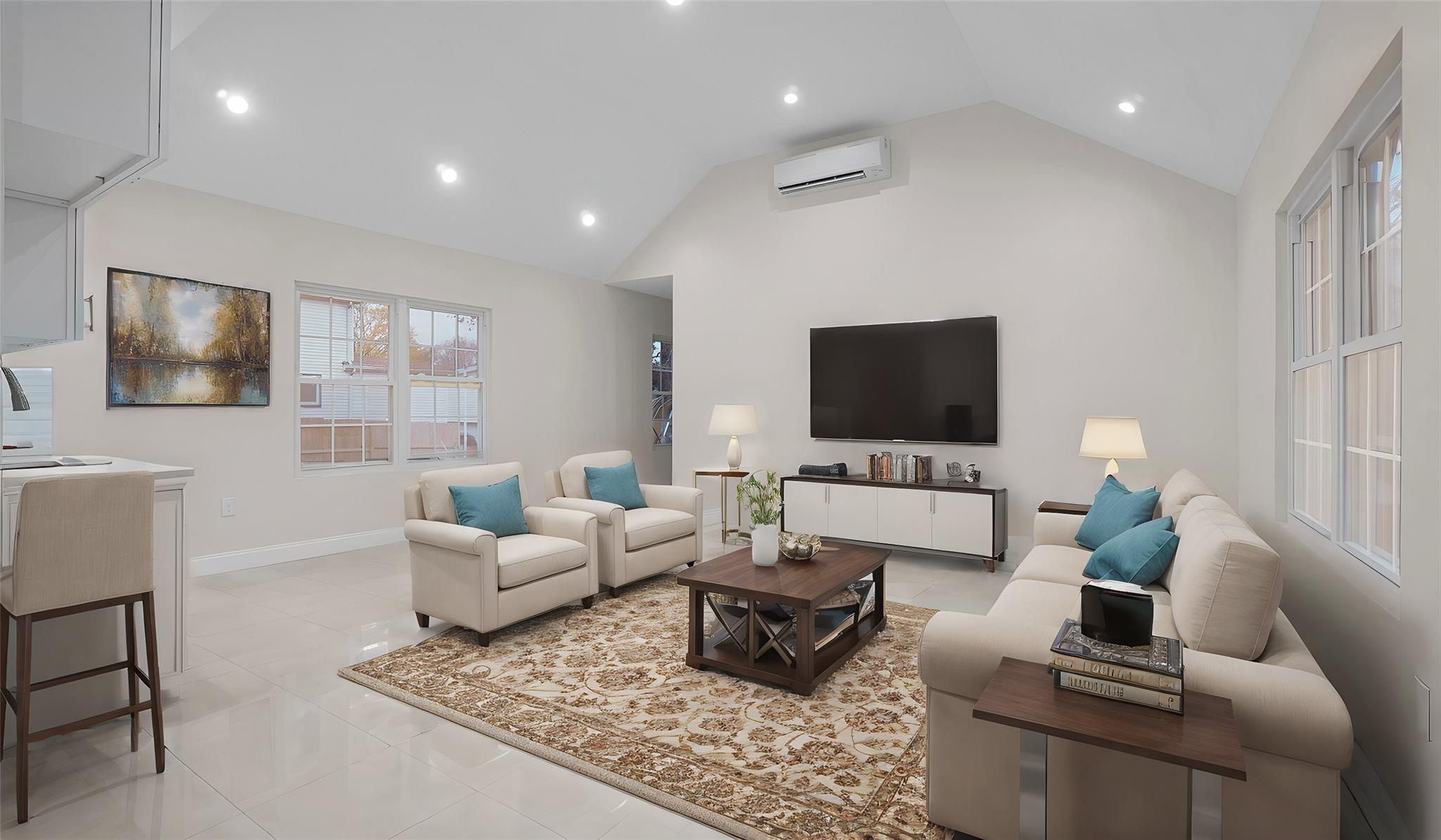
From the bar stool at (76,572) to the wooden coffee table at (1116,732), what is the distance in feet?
8.52

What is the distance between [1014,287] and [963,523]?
1775mm

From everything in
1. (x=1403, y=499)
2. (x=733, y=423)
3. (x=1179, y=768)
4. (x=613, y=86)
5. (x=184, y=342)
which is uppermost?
(x=613, y=86)

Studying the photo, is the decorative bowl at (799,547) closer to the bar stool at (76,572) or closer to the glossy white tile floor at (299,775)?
the glossy white tile floor at (299,775)

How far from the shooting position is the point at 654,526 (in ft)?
14.7

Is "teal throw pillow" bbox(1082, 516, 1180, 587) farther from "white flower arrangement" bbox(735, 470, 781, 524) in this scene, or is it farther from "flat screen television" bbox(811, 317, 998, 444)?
"flat screen television" bbox(811, 317, 998, 444)

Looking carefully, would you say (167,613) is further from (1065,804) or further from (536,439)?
(536,439)

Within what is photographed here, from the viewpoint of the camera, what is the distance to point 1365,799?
6.39ft

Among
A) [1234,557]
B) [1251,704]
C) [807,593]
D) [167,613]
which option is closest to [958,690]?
[1251,704]

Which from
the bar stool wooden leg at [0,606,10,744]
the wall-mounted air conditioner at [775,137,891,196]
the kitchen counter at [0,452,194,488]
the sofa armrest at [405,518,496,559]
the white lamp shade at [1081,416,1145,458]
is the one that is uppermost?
the wall-mounted air conditioner at [775,137,891,196]

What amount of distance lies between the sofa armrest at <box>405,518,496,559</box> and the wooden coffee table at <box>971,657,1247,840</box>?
2406 millimetres

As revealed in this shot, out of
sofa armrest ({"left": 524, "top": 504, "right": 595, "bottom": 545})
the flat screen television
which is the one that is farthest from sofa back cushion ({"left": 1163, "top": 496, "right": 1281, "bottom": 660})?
the flat screen television

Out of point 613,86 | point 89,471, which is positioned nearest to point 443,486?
point 89,471

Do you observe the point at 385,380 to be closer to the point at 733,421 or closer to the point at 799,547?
the point at 733,421

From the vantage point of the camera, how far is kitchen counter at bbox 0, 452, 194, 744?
2457mm
